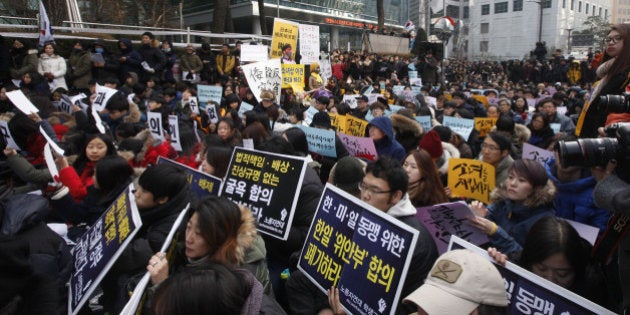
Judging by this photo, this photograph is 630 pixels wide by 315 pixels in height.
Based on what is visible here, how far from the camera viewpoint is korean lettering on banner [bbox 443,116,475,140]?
7367 mm

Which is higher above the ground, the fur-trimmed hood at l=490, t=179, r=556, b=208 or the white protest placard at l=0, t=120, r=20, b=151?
the white protest placard at l=0, t=120, r=20, b=151

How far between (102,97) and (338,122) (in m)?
3.96

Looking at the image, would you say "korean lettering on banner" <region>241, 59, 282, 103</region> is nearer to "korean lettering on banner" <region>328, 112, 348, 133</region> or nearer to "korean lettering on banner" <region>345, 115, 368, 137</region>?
"korean lettering on banner" <region>328, 112, 348, 133</region>

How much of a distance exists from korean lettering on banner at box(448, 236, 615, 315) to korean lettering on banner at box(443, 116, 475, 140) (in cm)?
541

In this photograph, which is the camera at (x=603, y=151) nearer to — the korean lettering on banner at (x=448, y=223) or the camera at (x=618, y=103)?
the camera at (x=618, y=103)

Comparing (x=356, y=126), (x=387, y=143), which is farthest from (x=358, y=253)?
(x=356, y=126)

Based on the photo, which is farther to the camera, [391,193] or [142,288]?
[391,193]

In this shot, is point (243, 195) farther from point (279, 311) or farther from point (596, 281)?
point (596, 281)

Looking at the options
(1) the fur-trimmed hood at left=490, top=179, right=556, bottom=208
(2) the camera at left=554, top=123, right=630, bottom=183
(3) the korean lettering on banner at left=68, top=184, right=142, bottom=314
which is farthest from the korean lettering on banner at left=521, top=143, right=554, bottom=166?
(3) the korean lettering on banner at left=68, top=184, right=142, bottom=314

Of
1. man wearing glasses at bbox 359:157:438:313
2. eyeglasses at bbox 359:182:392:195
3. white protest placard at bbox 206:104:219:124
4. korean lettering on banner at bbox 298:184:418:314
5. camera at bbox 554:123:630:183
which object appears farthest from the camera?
white protest placard at bbox 206:104:219:124

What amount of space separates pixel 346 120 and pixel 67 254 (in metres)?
5.02

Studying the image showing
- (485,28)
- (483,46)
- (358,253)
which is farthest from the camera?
(485,28)

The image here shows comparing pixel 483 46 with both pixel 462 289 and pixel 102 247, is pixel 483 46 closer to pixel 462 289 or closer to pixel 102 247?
pixel 102 247

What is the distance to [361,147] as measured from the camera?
220 inches
